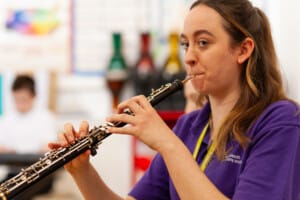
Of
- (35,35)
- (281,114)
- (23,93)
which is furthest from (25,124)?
(281,114)

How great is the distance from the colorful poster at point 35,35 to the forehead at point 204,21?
1.90 meters

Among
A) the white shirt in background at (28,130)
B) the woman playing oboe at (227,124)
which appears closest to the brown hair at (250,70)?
the woman playing oboe at (227,124)

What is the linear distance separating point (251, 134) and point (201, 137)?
21cm

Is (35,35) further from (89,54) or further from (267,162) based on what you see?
(267,162)

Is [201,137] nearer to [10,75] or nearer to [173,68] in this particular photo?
[173,68]

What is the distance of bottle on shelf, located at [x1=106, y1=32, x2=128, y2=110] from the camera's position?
2.96m

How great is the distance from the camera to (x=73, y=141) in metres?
1.25

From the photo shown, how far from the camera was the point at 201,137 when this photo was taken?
4.48ft

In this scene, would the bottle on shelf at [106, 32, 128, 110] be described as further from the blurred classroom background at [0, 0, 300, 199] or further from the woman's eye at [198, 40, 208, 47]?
the woman's eye at [198, 40, 208, 47]

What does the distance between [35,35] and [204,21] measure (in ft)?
6.70

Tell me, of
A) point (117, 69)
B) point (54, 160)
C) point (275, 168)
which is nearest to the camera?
point (275, 168)

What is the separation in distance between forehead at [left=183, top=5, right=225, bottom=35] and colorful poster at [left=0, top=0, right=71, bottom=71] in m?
1.90

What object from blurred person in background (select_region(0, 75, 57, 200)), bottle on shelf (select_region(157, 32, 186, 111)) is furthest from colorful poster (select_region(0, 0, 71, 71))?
bottle on shelf (select_region(157, 32, 186, 111))

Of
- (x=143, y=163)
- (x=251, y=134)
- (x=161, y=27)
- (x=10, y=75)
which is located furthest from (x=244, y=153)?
(x=10, y=75)
